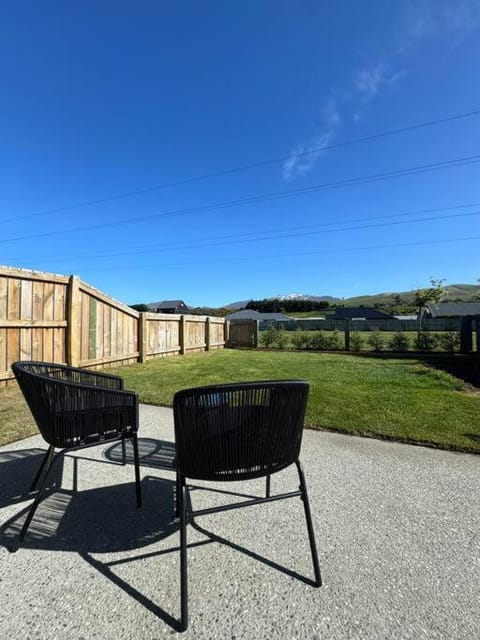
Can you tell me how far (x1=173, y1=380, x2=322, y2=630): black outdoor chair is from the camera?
1.39 metres

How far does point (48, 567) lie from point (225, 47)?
11879 mm

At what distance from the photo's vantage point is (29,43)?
7.81 metres

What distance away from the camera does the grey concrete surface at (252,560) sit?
127cm

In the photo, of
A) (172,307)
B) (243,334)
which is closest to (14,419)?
(243,334)

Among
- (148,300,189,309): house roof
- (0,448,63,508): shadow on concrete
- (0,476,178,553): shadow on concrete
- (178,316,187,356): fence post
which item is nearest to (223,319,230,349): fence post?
(178,316,187,356): fence post

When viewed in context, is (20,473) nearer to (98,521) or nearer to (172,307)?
(98,521)

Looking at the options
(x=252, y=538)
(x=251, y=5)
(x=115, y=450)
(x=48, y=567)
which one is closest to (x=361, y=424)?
(x=252, y=538)

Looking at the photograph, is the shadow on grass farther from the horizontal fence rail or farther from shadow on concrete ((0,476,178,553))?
shadow on concrete ((0,476,178,553))

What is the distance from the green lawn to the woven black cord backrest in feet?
6.34

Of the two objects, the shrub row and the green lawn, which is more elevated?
the shrub row

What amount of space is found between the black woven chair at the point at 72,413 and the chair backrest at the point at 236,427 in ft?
2.52

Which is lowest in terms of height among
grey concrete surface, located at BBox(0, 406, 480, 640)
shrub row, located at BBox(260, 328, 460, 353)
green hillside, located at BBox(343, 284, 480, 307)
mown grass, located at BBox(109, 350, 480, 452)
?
grey concrete surface, located at BBox(0, 406, 480, 640)

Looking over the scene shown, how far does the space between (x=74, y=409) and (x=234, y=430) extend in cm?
110

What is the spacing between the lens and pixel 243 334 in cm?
1570
